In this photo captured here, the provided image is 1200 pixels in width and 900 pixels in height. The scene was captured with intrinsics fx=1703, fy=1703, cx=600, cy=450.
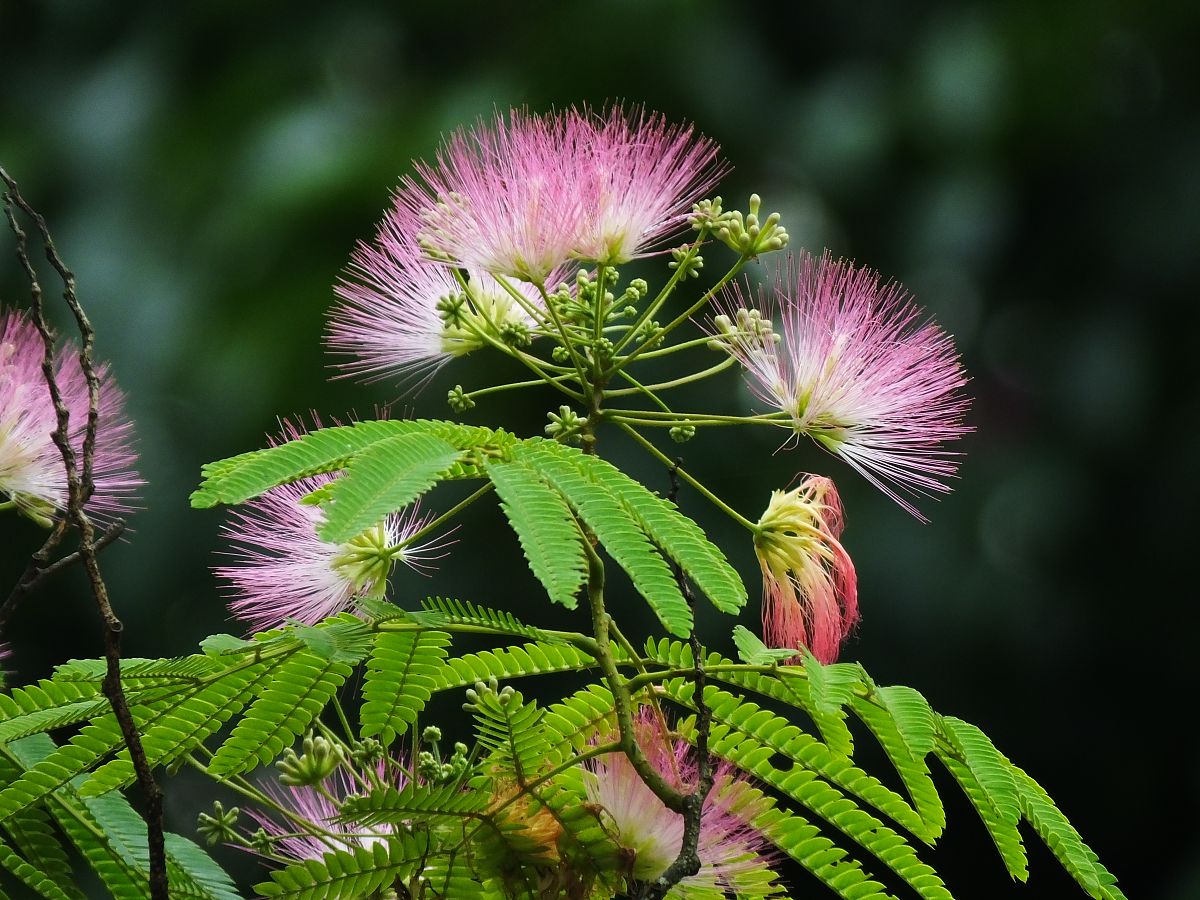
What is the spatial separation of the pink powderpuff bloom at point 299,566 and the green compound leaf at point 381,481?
0.25m

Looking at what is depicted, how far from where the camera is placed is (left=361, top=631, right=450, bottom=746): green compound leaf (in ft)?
5.42

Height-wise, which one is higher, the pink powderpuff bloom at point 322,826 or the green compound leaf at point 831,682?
the green compound leaf at point 831,682

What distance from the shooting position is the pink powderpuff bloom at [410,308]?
1944 mm

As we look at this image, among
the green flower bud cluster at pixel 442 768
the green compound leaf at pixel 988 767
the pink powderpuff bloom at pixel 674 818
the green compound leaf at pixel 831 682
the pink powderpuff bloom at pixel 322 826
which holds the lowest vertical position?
the pink powderpuff bloom at pixel 322 826

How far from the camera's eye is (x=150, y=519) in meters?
4.81

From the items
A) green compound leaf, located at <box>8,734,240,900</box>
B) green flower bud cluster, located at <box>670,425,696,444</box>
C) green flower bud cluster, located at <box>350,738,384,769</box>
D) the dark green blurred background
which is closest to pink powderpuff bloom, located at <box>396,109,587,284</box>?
green flower bud cluster, located at <box>670,425,696,444</box>

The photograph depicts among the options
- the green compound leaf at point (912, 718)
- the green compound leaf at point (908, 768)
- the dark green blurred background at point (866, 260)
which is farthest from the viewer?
the dark green blurred background at point (866, 260)

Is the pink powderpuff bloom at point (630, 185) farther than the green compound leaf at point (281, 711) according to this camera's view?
Yes

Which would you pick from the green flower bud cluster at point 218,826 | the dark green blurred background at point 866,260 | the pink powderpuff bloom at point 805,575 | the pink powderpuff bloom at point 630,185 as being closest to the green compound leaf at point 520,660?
the pink powderpuff bloom at point 805,575

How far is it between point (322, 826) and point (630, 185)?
2.53ft

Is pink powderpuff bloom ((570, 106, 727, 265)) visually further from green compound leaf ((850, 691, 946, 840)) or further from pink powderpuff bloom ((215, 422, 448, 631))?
green compound leaf ((850, 691, 946, 840))

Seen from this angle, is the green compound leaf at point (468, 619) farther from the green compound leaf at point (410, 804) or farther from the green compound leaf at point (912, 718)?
the green compound leaf at point (912, 718)

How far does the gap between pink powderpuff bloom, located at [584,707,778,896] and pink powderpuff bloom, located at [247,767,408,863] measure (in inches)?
7.9

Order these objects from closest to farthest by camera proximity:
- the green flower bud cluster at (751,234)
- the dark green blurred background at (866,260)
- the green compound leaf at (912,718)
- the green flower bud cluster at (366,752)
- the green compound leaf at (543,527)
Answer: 1. the green compound leaf at (543,527)
2. the green flower bud cluster at (366,752)
3. the green compound leaf at (912,718)
4. the green flower bud cluster at (751,234)
5. the dark green blurred background at (866,260)
